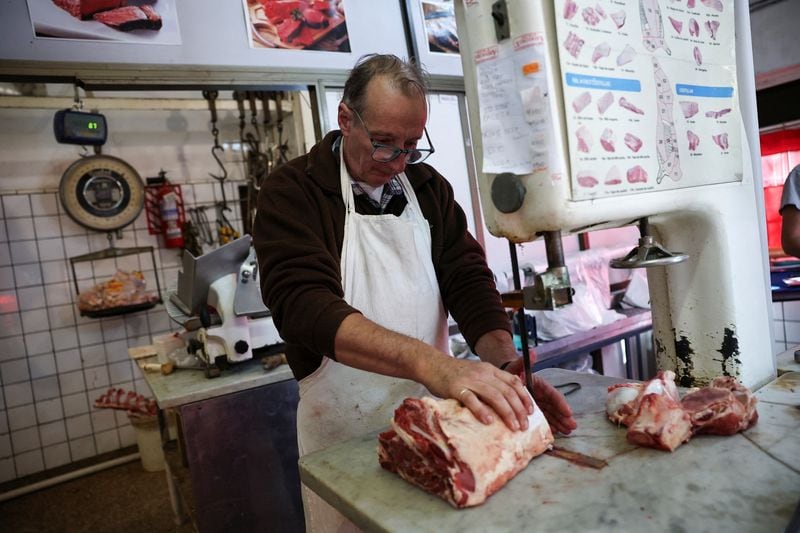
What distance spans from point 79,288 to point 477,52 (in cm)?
504

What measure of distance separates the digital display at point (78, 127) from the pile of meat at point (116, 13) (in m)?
0.84

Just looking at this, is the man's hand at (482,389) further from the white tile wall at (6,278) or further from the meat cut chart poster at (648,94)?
the white tile wall at (6,278)

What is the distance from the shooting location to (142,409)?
4.82 metres

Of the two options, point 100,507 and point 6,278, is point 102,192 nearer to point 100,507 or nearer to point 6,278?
point 6,278

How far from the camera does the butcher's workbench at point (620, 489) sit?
100 cm

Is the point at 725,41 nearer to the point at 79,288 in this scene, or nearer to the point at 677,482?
the point at 677,482

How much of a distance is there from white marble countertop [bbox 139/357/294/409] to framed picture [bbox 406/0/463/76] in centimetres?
208

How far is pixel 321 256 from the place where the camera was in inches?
67.7

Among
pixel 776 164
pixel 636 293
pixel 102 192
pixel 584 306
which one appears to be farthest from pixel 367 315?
pixel 776 164

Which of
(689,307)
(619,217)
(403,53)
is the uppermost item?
(403,53)

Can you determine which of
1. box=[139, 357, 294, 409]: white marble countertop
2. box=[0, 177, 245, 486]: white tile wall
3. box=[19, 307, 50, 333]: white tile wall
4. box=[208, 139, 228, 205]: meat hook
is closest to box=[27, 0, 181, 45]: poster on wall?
box=[139, 357, 294, 409]: white marble countertop

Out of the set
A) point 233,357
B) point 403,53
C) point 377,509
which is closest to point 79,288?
point 233,357

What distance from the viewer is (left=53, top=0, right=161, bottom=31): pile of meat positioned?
256cm

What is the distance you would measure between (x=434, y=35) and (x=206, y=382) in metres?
2.49
